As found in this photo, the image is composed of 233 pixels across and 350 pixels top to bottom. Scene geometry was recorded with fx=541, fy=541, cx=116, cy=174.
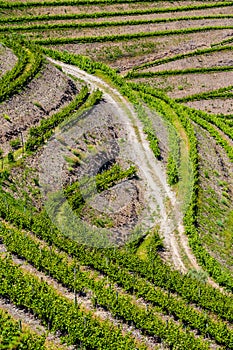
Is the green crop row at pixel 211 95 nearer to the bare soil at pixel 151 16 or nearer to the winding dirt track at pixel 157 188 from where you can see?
the winding dirt track at pixel 157 188

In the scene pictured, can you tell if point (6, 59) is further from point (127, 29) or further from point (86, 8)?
point (127, 29)

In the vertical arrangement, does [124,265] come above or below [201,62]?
below

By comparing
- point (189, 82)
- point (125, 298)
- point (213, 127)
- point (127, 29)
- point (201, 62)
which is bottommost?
point (125, 298)

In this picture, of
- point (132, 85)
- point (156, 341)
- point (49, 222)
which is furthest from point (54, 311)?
point (132, 85)

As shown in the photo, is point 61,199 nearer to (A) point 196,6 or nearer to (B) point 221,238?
(B) point 221,238

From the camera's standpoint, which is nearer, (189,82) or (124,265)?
(124,265)

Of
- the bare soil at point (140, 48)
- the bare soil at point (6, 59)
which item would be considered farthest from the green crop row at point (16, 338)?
the bare soil at point (140, 48)

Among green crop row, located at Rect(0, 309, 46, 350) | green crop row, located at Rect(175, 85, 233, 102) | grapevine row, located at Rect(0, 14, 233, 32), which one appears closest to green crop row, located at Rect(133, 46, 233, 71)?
grapevine row, located at Rect(0, 14, 233, 32)

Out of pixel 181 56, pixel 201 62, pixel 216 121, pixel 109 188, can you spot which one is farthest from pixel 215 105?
pixel 109 188
